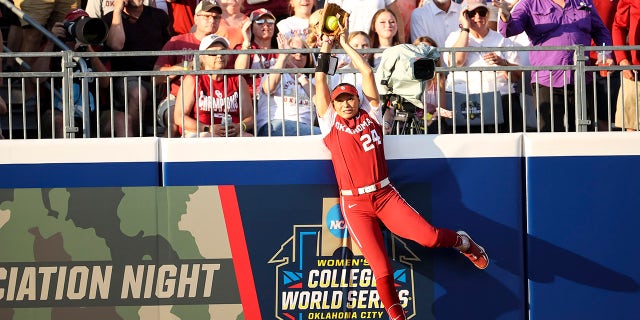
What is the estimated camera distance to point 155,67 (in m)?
11.2

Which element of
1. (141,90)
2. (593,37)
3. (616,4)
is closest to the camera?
(141,90)

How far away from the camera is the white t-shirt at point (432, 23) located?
12117mm

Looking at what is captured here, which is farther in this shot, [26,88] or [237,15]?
[237,15]

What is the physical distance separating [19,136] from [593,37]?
5.55 m

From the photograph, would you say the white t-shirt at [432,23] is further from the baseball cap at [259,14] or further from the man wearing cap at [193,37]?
the man wearing cap at [193,37]

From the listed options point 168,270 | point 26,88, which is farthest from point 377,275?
point 26,88

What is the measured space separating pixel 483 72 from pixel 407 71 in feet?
8.50

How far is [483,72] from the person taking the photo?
37.1 ft

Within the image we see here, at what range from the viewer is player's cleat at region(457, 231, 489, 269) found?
821 cm

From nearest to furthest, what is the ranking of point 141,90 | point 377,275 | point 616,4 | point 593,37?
1. point 377,275
2. point 141,90
3. point 593,37
4. point 616,4

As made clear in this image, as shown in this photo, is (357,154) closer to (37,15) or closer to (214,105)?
(214,105)

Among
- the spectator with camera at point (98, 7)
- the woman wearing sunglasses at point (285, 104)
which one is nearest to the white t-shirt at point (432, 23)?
the woman wearing sunglasses at point (285, 104)

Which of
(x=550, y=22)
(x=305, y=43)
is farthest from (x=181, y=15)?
(x=550, y=22)

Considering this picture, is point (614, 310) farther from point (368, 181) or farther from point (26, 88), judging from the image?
point (26, 88)
